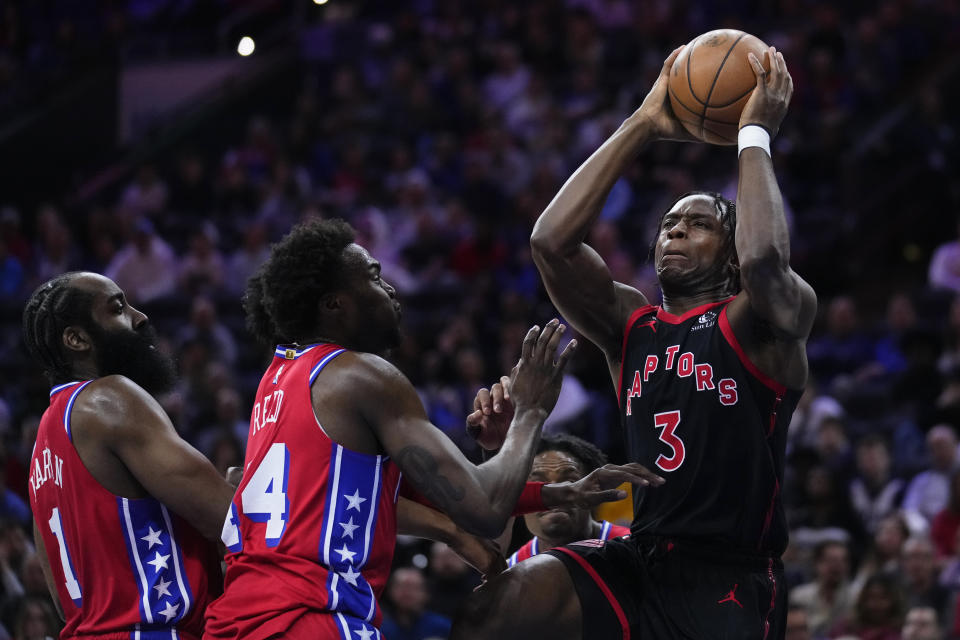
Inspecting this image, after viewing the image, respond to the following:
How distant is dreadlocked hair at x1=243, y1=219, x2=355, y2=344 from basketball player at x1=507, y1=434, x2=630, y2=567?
1.48 metres

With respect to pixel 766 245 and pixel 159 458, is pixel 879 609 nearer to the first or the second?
pixel 766 245

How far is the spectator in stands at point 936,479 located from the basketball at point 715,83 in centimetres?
503

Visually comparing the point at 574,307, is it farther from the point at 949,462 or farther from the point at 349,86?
the point at 349,86

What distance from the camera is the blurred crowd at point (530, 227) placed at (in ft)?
29.3

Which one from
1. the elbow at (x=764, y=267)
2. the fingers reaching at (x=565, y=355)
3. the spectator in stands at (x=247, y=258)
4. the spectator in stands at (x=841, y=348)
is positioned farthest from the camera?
the spectator in stands at (x=247, y=258)

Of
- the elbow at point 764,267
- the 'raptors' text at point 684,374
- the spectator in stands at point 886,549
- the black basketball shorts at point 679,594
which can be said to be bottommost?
the spectator in stands at point 886,549

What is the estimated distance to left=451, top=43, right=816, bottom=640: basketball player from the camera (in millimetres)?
4305

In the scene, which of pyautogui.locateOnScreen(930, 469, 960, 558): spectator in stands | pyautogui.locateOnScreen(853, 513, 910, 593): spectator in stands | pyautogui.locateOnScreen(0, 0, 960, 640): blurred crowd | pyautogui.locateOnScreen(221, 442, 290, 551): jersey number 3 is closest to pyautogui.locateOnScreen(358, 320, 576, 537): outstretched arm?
pyautogui.locateOnScreen(221, 442, 290, 551): jersey number 3

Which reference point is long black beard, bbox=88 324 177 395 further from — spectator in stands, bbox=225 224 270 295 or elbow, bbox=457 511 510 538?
spectator in stands, bbox=225 224 270 295

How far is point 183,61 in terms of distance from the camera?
17953 millimetres

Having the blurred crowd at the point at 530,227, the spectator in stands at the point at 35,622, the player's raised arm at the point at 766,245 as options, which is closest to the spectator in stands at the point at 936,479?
the blurred crowd at the point at 530,227

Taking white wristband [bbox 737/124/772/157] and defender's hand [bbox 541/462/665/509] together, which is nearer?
defender's hand [bbox 541/462/665/509]

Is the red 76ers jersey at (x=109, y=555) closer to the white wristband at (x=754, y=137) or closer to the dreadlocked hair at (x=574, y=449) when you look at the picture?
the dreadlocked hair at (x=574, y=449)

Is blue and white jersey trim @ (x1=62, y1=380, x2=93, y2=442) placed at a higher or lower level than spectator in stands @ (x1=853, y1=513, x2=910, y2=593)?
higher
